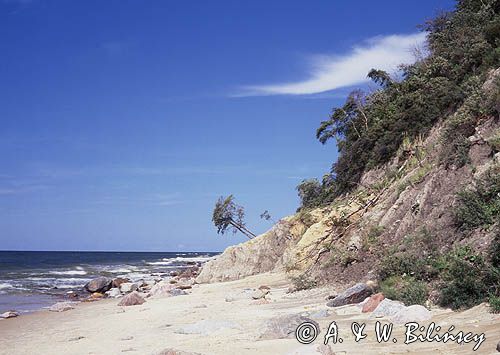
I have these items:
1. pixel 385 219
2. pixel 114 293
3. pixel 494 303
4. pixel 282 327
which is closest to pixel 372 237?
pixel 385 219

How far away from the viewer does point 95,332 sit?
12.8 m

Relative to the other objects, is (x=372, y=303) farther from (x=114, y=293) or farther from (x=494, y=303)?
(x=114, y=293)

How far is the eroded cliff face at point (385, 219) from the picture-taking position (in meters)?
12.6

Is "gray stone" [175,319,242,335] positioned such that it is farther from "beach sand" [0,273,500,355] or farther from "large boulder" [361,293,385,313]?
"large boulder" [361,293,385,313]

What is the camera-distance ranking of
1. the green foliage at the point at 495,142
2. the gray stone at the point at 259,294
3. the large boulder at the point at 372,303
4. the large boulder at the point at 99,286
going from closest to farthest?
the large boulder at the point at 372,303
the green foliage at the point at 495,142
the gray stone at the point at 259,294
the large boulder at the point at 99,286

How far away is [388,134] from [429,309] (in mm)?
14378

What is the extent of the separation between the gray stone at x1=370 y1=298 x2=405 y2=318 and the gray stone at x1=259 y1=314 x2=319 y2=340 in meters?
1.28

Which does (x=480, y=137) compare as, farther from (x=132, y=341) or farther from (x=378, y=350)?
(x=132, y=341)

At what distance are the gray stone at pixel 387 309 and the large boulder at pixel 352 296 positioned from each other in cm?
149

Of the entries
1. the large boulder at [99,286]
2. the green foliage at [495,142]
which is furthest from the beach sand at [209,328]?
the large boulder at [99,286]

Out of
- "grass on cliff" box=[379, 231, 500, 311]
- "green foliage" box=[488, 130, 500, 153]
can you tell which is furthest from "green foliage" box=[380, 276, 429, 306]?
"green foliage" box=[488, 130, 500, 153]

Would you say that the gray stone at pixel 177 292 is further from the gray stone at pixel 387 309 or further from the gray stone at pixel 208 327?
the gray stone at pixel 387 309

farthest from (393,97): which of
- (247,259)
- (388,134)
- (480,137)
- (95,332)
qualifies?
(95,332)

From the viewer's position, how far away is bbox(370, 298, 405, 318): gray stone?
934 centimetres
